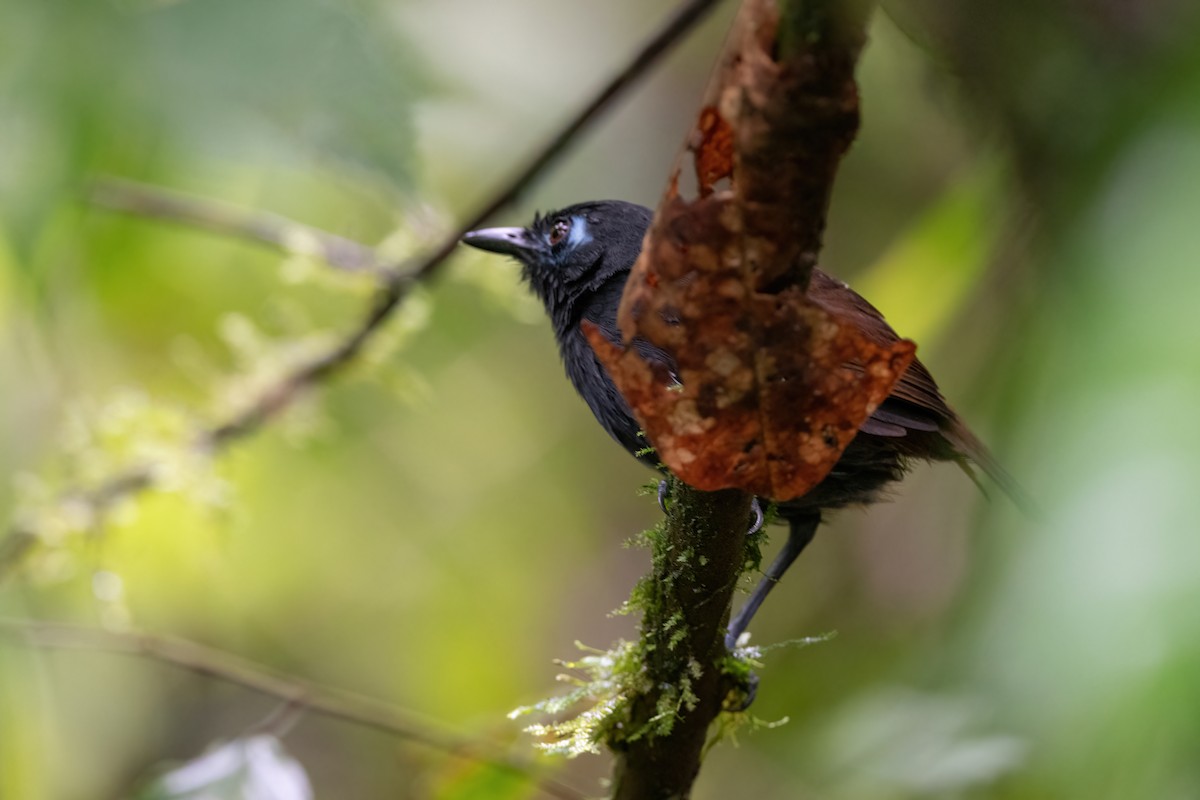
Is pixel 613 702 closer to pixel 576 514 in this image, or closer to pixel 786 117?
pixel 786 117

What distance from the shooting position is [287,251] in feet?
12.6

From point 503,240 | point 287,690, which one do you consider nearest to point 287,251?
point 503,240

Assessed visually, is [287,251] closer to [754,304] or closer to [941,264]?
[941,264]

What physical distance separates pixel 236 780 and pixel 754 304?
1.91 m

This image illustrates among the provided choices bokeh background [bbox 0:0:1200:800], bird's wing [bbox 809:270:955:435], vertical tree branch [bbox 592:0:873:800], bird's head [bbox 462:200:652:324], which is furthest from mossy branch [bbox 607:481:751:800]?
bird's head [bbox 462:200:652:324]

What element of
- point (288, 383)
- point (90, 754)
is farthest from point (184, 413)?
point (90, 754)

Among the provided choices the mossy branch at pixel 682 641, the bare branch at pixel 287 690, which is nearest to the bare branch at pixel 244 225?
the bare branch at pixel 287 690

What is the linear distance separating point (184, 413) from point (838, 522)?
2.90m

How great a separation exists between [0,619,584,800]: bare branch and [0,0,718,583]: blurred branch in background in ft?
2.57

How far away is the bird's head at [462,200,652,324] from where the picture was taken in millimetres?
2891

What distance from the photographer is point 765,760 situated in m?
4.22

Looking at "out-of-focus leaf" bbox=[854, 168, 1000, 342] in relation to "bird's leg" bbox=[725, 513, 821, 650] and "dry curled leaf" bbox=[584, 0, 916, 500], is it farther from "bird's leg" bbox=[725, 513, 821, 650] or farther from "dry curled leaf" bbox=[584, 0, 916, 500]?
"dry curled leaf" bbox=[584, 0, 916, 500]

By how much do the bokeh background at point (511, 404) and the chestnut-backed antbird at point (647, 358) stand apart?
243 mm

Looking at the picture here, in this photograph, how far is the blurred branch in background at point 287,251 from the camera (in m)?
3.02
